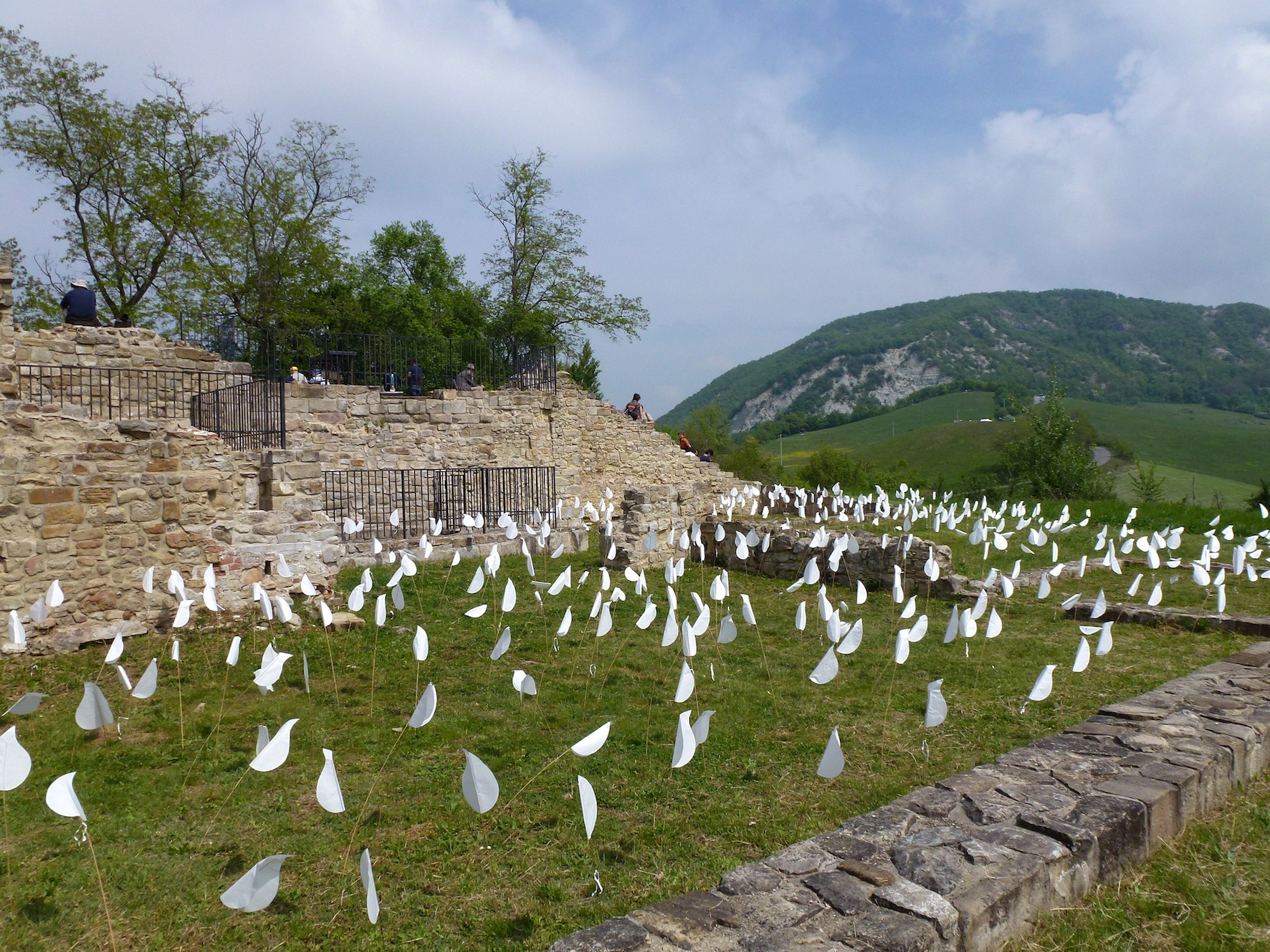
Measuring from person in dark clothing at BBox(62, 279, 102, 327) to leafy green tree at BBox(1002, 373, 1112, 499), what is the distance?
95.8 feet

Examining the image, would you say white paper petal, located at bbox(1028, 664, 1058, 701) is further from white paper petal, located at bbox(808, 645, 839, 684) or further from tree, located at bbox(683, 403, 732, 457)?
tree, located at bbox(683, 403, 732, 457)

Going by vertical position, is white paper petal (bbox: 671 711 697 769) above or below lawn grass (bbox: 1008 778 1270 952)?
above

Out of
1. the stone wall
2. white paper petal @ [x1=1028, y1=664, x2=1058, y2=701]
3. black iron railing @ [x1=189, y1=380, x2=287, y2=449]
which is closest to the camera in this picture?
white paper petal @ [x1=1028, y1=664, x2=1058, y2=701]

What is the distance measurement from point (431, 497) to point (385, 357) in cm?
833

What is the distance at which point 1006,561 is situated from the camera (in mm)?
13883

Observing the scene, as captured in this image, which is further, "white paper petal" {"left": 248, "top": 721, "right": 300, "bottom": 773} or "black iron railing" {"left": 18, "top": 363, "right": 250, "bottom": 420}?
"black iron railing" {"left": 18, "top": 363, "right": 250, "bottom": 420}

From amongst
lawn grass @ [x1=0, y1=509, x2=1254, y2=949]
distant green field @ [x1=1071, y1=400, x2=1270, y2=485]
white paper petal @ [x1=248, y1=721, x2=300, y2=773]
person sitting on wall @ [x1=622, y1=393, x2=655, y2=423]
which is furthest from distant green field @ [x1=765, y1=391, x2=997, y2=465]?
white paper petal @ [x1=248, y1=721, x2=300, y2=773]

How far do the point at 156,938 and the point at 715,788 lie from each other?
2.94 m

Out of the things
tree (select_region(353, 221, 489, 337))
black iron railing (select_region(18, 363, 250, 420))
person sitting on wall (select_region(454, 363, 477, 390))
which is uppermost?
tree (select_region(353, 221, 489, 337))

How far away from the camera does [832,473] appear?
3675cm

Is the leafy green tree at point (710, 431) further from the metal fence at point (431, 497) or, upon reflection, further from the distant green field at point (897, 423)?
the metal fence at point (431, 497)

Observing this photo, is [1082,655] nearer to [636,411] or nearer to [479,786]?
[479,786]

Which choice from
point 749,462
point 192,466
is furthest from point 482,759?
point 749,462

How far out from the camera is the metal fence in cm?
1485
